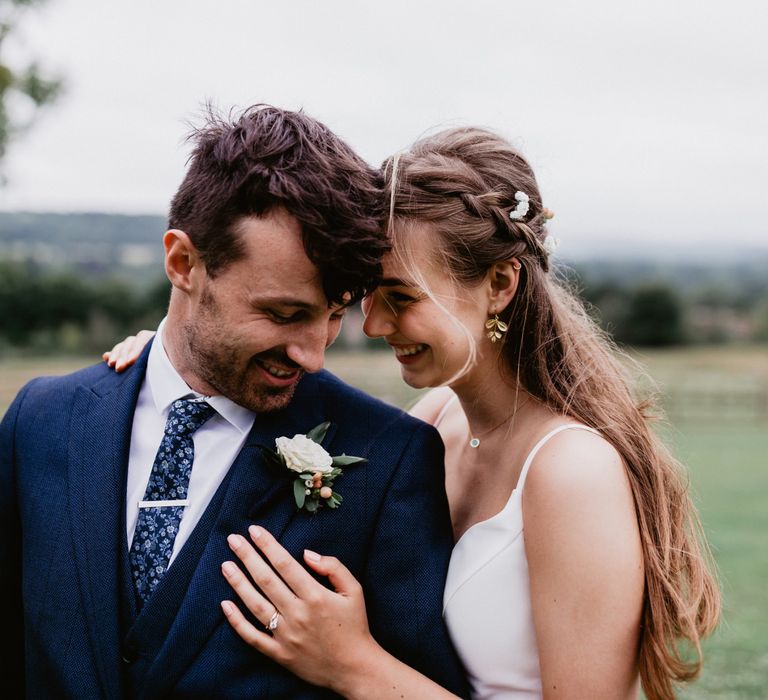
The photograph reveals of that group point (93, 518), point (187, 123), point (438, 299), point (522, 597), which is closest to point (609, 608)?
point (522, 597)

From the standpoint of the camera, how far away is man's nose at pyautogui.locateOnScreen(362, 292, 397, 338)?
316cm

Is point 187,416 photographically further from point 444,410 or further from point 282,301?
point 444,410

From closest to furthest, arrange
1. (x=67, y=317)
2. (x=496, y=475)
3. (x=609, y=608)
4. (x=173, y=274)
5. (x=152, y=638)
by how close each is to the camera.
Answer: (x=152, y=638), (x=609, y=608), (x=173, y=274), (x=496, y=475), (x=67, y=317)

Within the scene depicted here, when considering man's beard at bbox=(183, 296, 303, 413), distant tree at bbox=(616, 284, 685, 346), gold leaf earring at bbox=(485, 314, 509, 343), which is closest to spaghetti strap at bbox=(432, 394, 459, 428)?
gold leaf earring at bbox=(485, 314, 509, 343)

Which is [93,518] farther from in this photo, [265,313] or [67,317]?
[67,317]

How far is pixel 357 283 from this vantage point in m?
2.80

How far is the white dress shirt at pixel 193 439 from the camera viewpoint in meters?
2.84

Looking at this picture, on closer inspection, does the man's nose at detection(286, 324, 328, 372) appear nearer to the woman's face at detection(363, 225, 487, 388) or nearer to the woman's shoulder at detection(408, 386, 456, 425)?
the woman's face at detection(363, 225, 487, 388)

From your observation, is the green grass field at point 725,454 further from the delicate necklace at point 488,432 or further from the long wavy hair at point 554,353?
the delicate necklace at point 488,432

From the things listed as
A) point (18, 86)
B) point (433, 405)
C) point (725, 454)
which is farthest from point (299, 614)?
point (725, 454)

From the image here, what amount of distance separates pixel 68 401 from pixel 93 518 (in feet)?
1.55

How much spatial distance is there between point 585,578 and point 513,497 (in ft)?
1.38

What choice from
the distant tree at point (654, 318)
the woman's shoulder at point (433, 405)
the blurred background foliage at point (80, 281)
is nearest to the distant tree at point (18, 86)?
the blurred background foliage at point (80, 281)

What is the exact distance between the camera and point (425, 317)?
3092 millimetres
